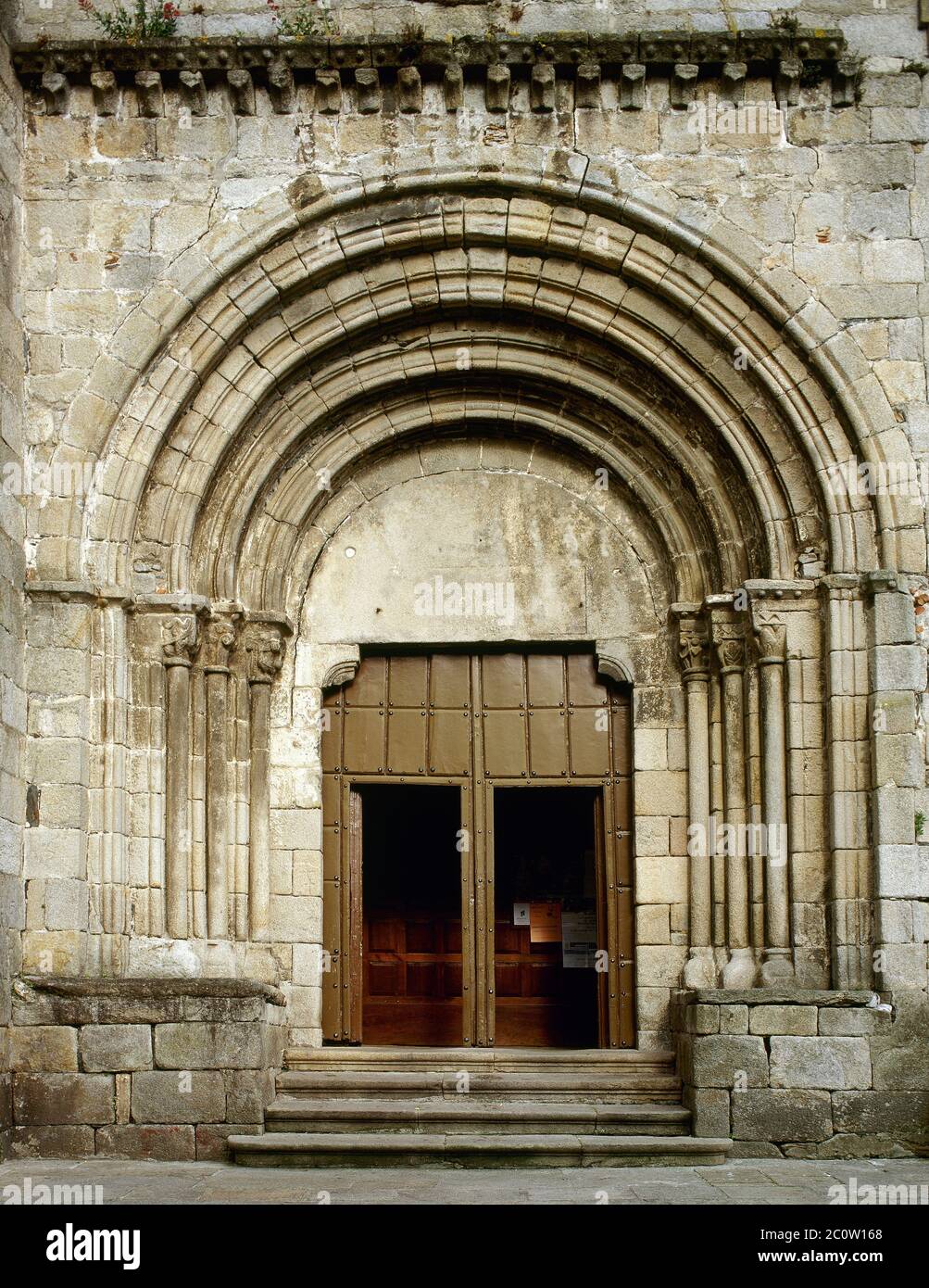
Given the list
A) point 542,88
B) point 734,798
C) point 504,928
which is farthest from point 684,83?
point 504,928

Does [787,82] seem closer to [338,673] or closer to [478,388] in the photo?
[478,388]

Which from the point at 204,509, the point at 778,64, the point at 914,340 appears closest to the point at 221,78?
the point at 204,509

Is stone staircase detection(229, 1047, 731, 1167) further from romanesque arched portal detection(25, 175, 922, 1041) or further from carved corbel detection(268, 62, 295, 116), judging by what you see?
carved corbel detection(268, 62, 295, 116)

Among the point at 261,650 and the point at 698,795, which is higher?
the point at 261,650

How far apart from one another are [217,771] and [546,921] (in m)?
2.97

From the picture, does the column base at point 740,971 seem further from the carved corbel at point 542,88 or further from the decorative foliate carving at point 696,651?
the carved corbel at point 542,88

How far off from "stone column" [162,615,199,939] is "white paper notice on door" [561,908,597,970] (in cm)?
301

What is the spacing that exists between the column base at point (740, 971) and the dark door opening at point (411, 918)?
1.93 m

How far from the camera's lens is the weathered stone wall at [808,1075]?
8.66 metres

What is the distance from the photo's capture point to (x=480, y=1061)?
9.70 meters

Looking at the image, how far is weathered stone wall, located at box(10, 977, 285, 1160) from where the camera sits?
8609 millimetres

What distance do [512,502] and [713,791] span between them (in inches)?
88.8

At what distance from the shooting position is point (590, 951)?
37.1ft

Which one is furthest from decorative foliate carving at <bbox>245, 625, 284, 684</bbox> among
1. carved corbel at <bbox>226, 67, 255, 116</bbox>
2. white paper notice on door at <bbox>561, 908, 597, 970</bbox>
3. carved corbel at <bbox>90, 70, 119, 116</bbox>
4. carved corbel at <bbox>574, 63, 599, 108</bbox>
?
carved corbel at <bbox>574, 63, 599, 108</bbox>
